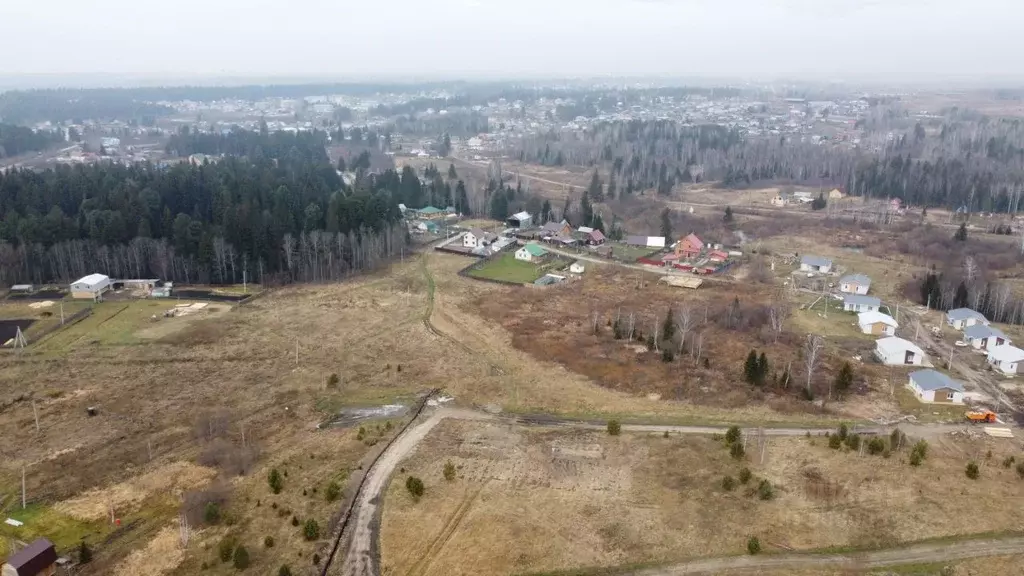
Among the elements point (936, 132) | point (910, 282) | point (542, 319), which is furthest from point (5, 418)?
point (936, 132)

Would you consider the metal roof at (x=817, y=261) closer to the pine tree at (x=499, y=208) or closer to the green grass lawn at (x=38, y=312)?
the pine tree at (x=499, y=208)

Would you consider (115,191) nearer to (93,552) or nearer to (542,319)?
(542,319)

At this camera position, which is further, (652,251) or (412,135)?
(412,135)

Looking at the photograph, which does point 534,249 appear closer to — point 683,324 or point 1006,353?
point 683,324

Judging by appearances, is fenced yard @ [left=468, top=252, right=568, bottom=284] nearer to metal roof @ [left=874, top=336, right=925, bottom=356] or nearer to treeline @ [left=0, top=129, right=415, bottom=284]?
treeline @ [left=0, top=129, right=415, bottom=284]

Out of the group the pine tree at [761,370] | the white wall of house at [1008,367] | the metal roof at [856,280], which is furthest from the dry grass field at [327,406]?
the white wall of house at [1008,367]

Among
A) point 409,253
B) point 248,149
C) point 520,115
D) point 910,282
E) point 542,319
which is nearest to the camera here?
point 542,319

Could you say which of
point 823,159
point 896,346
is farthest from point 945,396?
point 823,159
